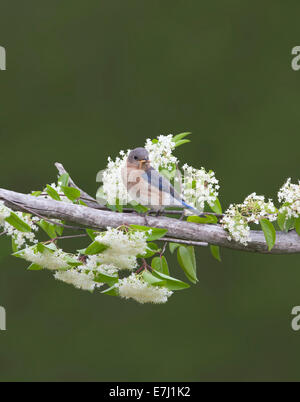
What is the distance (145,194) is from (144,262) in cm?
22

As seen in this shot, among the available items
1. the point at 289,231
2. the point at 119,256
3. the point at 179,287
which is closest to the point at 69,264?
the point at 119,256

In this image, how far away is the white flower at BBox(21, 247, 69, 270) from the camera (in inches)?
54.9

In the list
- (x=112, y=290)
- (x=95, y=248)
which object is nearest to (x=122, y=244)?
(x=95, y=248)

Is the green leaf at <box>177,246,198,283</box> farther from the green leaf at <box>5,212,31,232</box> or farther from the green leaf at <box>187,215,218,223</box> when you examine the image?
the green leaf at <box>5,212,31,232</box>

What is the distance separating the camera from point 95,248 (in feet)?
4.44

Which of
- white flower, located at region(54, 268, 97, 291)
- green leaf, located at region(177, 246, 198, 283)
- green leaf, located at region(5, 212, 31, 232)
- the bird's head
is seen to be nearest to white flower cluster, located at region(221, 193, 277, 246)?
green leaf, located at region(177, 246, 198, 283)

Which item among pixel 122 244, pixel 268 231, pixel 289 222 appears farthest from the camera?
pixel 289 222

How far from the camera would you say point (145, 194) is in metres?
1.60

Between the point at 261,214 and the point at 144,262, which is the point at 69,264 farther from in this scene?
the point at 261,214

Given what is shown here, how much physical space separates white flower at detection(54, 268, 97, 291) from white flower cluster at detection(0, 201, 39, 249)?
0.11 m

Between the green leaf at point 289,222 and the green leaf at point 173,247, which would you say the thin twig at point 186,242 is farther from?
the green leaf at point 289,222

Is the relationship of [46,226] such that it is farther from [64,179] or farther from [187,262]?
[187,262]

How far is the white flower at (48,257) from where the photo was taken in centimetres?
139

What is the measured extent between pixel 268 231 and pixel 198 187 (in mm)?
213
